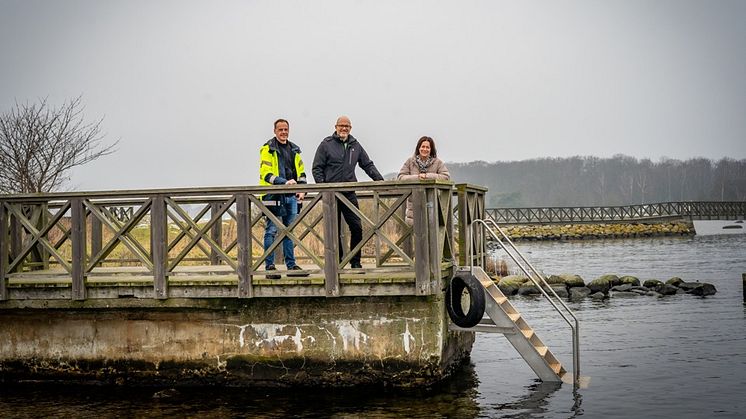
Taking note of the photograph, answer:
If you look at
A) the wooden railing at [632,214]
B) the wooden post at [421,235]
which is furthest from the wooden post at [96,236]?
the wooden railing at [632,214]

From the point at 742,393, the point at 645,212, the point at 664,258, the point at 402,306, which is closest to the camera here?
the point at 402,306

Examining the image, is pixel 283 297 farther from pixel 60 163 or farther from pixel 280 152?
pixel 60 163

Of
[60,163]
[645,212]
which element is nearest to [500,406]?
[60,163]

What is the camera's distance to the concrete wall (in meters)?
10.8

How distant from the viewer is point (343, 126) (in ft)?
38.9

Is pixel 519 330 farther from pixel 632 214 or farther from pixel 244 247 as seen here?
pixel 632 214

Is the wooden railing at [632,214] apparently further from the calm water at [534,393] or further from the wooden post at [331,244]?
the wooden post at [331,244]

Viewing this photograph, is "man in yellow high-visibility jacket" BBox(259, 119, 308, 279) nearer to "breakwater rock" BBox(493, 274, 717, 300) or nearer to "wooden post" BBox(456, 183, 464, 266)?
"wooden post" BBox(456, 183, 464, 266)

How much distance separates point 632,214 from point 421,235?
80.5 meters

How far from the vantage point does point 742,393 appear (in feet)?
37.7

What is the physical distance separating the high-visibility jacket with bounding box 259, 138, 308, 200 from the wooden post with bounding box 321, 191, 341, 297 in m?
0.99

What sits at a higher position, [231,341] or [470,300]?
[470,300]

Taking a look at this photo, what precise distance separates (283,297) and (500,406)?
3.02 m

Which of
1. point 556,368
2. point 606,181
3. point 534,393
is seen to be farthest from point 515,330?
point 606,181
